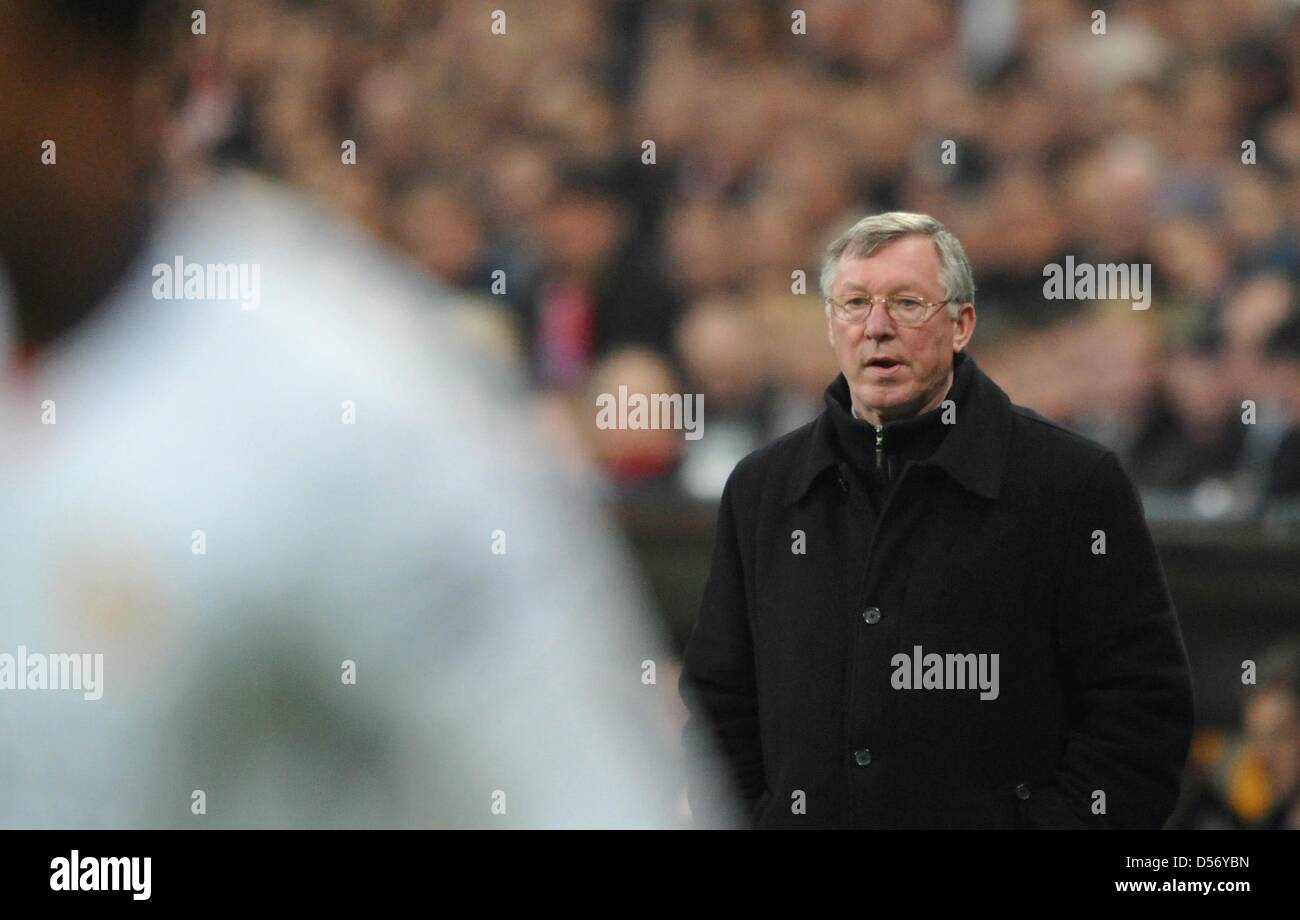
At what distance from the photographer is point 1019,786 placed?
1.96 meters

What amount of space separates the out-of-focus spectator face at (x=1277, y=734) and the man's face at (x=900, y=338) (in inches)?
34.5

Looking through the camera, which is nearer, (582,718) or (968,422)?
(968,422)

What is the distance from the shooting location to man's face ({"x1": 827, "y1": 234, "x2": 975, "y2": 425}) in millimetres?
1986

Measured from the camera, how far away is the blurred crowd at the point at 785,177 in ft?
8.32

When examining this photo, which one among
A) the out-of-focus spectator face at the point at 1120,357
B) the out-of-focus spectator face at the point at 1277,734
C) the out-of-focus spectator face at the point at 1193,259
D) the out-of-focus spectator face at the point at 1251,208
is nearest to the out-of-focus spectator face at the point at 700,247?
the out-of-focus spectator face at the point at 1120,357

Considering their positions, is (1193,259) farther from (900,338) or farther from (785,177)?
(900,338)

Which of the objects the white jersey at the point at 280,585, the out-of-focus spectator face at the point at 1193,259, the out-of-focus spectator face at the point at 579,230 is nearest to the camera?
the white jersey at the point at 280,585

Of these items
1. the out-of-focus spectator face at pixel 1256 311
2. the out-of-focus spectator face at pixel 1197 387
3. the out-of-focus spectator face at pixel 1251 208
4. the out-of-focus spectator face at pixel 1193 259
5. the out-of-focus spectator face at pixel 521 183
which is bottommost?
the out-of-focus spectator face at pixel 1197 387

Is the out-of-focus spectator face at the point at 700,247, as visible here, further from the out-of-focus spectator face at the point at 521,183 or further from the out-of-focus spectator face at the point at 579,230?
the out-of-focus spectator face at the point at 521,183

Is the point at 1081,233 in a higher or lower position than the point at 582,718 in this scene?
higher
